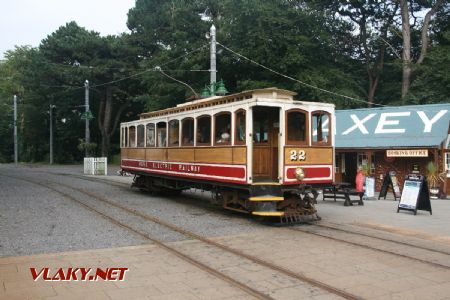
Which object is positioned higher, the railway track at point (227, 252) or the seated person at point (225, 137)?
the seated person at point (225, 137)

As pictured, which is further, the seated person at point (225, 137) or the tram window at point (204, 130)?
the tram window at point (204, 130)

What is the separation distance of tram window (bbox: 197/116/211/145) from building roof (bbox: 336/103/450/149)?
30.2 ft

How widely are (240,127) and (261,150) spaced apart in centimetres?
103

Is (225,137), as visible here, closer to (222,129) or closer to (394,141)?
(222,129)

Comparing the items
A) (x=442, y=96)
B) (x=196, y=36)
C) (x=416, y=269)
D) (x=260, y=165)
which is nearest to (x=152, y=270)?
(x=416, y=269)

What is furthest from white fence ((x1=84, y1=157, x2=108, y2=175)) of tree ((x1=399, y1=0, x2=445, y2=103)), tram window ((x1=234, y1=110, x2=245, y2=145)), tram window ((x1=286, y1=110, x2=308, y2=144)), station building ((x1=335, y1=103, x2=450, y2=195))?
tram window ((x1=286, y1=110, x2=308, y2=144))

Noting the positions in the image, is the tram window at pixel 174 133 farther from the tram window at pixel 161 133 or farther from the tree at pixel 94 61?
the tree at pixel 94 61

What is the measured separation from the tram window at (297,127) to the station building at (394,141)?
27.1 ft

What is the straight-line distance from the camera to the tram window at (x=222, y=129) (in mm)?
11727

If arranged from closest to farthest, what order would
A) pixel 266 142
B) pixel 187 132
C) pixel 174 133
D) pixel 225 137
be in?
pixel 225 137 < pixel 266 142 < pixel 187 132 < pixel 174 133

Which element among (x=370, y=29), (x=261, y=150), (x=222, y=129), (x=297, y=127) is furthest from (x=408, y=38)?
(x=222, y=129)

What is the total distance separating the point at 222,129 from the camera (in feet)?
39.5

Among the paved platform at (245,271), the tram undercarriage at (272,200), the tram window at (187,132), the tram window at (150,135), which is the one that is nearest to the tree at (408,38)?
the tram window at (150,135)

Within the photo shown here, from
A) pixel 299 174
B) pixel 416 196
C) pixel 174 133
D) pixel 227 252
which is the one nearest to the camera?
pixel 227 252
